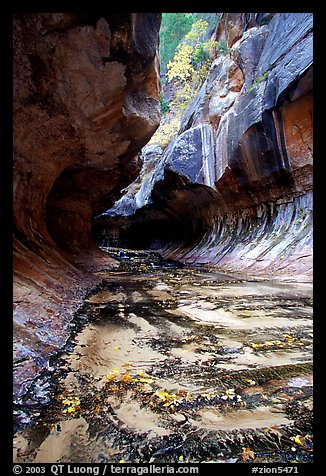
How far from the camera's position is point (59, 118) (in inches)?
216

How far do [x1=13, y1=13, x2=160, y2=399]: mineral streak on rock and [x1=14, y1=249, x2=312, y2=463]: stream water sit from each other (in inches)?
20.1

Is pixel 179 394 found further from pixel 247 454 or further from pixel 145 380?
pixel 247 454

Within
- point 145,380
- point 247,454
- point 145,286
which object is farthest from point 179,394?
point 145,286

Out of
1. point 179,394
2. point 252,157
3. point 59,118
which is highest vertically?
point 252,157

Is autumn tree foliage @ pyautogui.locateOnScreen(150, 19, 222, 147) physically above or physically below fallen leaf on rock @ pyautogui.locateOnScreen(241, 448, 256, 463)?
above

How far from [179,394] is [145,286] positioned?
5.41 meters

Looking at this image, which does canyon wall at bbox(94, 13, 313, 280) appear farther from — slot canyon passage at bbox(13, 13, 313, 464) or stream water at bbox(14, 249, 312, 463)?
stream water at bbox(14, 249, 312, 463)

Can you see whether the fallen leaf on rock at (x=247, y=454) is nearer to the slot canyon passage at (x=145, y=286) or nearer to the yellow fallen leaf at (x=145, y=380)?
the slot canyon passage at (x=145, y=286)

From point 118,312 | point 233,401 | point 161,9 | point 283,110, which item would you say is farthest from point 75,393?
point 283,110

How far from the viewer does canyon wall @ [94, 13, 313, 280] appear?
9.18 m

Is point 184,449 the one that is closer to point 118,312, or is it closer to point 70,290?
point 118,312

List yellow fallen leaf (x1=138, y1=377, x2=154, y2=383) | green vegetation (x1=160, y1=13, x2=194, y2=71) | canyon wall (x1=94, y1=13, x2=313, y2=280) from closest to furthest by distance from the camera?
yellow fallen leaf (x1=138, y1=377, x2=154, y2=383) < canyon wall (x1=94, y1=13, x2=313, y2=280) < green vegetation (x1=160, y1=13, x2=194, y2=71)

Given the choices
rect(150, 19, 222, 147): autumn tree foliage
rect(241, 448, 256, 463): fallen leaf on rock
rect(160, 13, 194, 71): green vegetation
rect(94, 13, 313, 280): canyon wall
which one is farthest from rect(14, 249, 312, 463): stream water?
rect(160, 13, 194, 71): green vegetation
